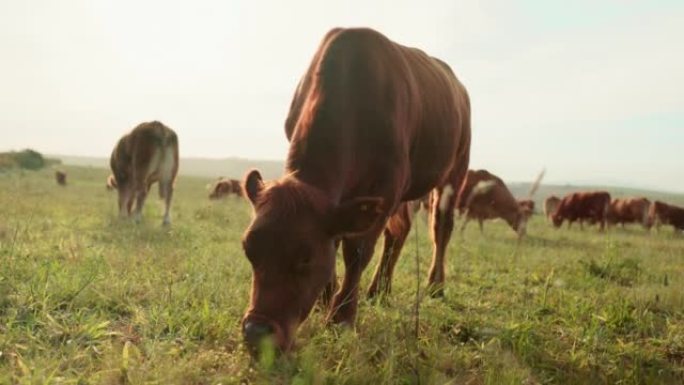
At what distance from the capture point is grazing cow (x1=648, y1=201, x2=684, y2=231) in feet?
92.3

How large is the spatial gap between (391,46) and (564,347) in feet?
8.86

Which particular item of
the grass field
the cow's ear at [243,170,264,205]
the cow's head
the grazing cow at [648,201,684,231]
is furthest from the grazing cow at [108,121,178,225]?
the grazing cow at [648,201,684,231]

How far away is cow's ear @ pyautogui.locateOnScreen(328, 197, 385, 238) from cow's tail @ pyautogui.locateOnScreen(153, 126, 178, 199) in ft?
32.8

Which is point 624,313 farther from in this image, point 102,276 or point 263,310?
point 102,276

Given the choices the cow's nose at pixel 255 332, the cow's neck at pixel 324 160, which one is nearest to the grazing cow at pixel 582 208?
the cow's neck at pixel 324 160

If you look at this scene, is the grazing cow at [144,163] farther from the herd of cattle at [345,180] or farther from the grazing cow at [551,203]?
the grazing cow at [551,203]

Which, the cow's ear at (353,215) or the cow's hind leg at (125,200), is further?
the cow's hind leg at (125,200)

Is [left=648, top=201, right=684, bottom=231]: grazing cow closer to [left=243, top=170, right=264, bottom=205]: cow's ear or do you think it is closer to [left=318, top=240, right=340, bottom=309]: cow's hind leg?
[left=318, top=240, right=340, bottom=309]: cow's hind leg

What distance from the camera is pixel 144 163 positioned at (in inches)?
476

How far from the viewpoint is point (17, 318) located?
3.46m

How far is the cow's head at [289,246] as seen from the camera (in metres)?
2.81

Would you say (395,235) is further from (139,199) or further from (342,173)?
(139,199)

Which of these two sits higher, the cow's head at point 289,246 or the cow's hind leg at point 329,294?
the cow's head at point 289,246

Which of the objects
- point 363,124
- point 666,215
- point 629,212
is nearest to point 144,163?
point 363,124
